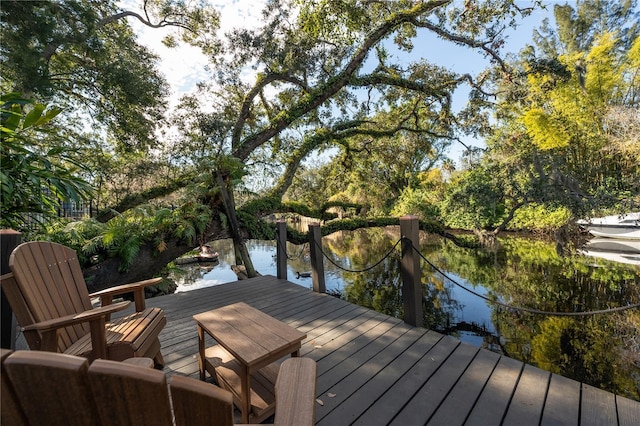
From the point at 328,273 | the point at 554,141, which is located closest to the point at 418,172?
the point at 554,141

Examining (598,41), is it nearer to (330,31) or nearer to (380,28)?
(380,28)

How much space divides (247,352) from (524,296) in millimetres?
7487

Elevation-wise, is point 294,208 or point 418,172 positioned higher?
point 418,172

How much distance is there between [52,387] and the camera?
1.82ft

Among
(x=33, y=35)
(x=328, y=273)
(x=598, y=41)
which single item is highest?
(x=598, y=41)

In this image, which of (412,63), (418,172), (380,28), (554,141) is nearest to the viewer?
(380,28)

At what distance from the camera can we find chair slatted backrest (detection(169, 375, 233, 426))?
61 centimetres

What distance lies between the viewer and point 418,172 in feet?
66.9

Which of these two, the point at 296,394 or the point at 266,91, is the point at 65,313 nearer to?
the point at 296,394

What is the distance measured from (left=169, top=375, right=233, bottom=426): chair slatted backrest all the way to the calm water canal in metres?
2.43

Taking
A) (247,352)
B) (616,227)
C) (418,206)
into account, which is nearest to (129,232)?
(247,352)

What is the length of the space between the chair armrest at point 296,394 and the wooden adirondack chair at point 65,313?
4.48ft

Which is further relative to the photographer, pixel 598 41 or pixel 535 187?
pixel 598 41

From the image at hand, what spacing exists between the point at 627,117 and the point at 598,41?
816cm
